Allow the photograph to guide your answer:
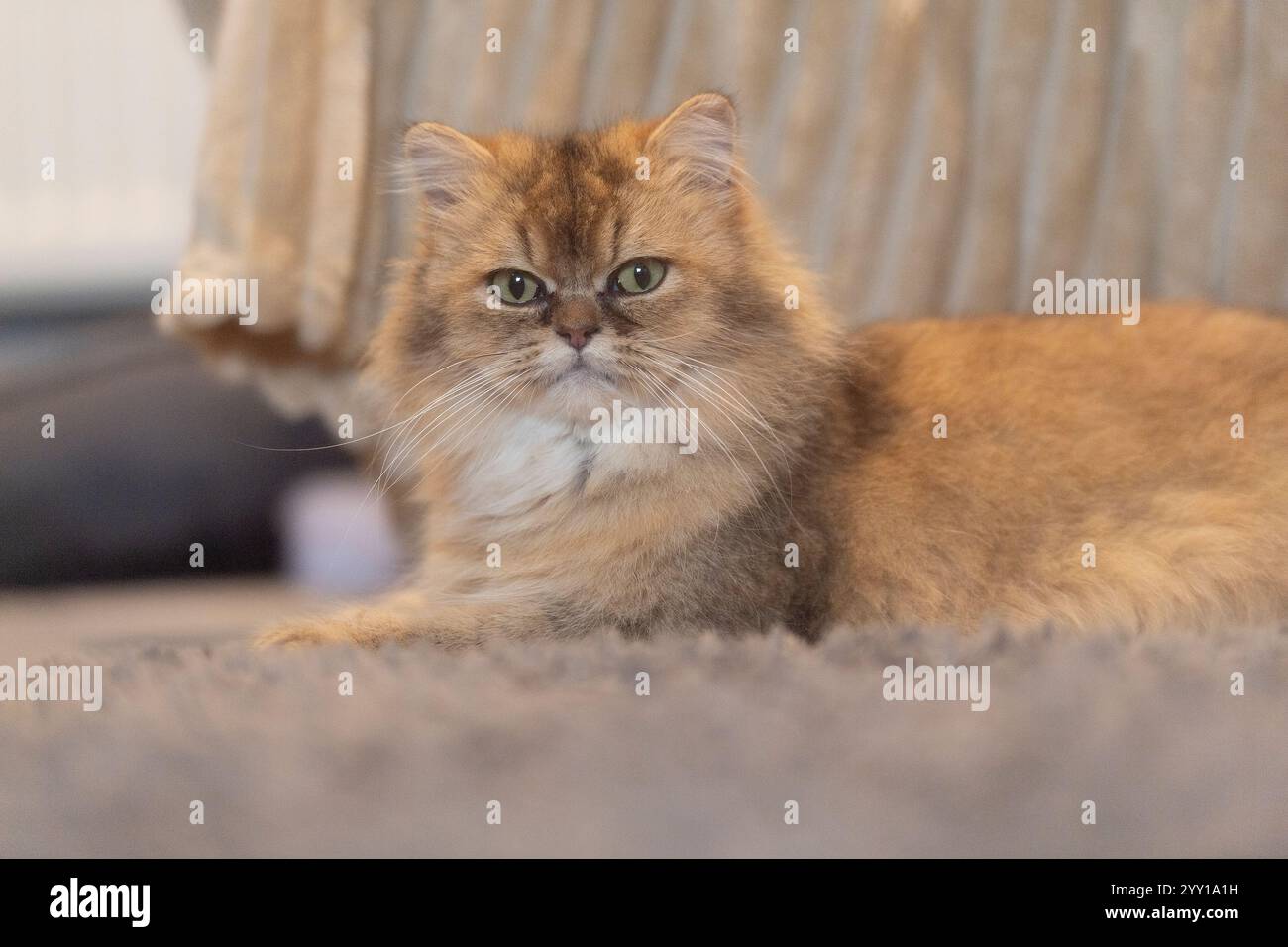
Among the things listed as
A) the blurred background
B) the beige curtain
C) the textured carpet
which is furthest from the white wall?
→ the textured carpet

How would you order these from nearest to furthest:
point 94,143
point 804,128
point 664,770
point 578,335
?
1. point 664,770
2. point 578,335
3. point 804,128
4. point 94,143

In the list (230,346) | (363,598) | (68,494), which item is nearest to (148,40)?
(230,346)

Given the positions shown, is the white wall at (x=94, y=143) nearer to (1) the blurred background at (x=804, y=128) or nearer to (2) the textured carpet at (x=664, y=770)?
(1) the blurred background at (x=804, y=128)

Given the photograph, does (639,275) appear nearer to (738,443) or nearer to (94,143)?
(738,443)

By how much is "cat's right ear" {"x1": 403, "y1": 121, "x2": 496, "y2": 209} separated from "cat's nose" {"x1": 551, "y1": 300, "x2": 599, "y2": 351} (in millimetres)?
381

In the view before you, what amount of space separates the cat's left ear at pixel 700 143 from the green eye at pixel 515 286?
1.00ft

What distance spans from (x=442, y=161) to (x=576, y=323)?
49cm

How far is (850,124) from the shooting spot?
8.81ft

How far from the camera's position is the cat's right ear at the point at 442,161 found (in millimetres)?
1834

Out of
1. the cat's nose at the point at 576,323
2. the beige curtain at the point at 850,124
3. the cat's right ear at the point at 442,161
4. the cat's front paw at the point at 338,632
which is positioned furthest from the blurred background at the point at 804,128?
the cat's nose at the point at 576,323

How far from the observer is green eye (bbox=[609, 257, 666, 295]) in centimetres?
170

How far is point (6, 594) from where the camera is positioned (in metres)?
3.06

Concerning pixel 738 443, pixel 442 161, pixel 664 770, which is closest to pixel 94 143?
pixel 442 161
